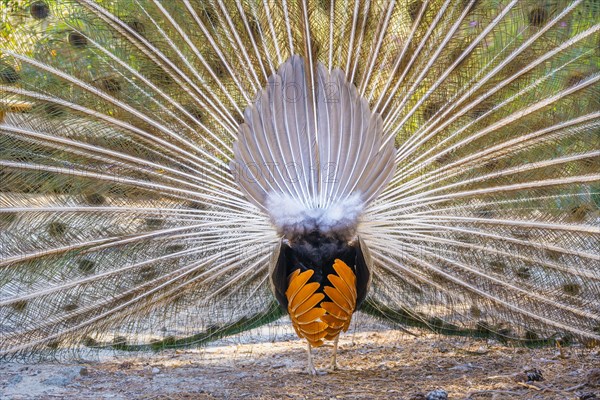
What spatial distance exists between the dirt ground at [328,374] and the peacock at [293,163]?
30 centimetres

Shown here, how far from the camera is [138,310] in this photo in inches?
217

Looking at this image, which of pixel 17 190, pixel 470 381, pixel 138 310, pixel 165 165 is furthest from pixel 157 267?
pixel 470 381

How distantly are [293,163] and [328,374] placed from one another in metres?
1.66

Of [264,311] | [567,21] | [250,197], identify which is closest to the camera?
[567,21]

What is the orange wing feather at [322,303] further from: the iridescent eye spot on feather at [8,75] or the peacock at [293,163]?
the iridescent eye spot on feather at [8,75]

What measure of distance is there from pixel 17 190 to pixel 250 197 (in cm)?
159

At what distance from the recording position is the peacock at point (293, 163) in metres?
5.02

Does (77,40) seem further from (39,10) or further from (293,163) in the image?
(293,163)

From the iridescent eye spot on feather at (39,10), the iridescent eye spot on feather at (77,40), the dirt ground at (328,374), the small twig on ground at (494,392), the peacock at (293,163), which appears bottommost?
the small twig on ground at (494,392)

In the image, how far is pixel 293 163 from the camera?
5160 millimetres

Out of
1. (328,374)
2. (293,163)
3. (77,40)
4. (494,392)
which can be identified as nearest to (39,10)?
(77,40)

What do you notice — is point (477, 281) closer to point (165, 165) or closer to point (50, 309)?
point (165, 165)

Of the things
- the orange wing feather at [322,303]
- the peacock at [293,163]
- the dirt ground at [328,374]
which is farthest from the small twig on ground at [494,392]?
the orange wing feather at [322,303]

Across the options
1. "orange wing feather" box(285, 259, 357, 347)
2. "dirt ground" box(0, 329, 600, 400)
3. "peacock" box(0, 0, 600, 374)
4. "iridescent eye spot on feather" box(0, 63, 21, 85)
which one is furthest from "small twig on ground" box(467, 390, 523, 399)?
"iridescent eye spot on feather" box(0, 63, 21, 85)
